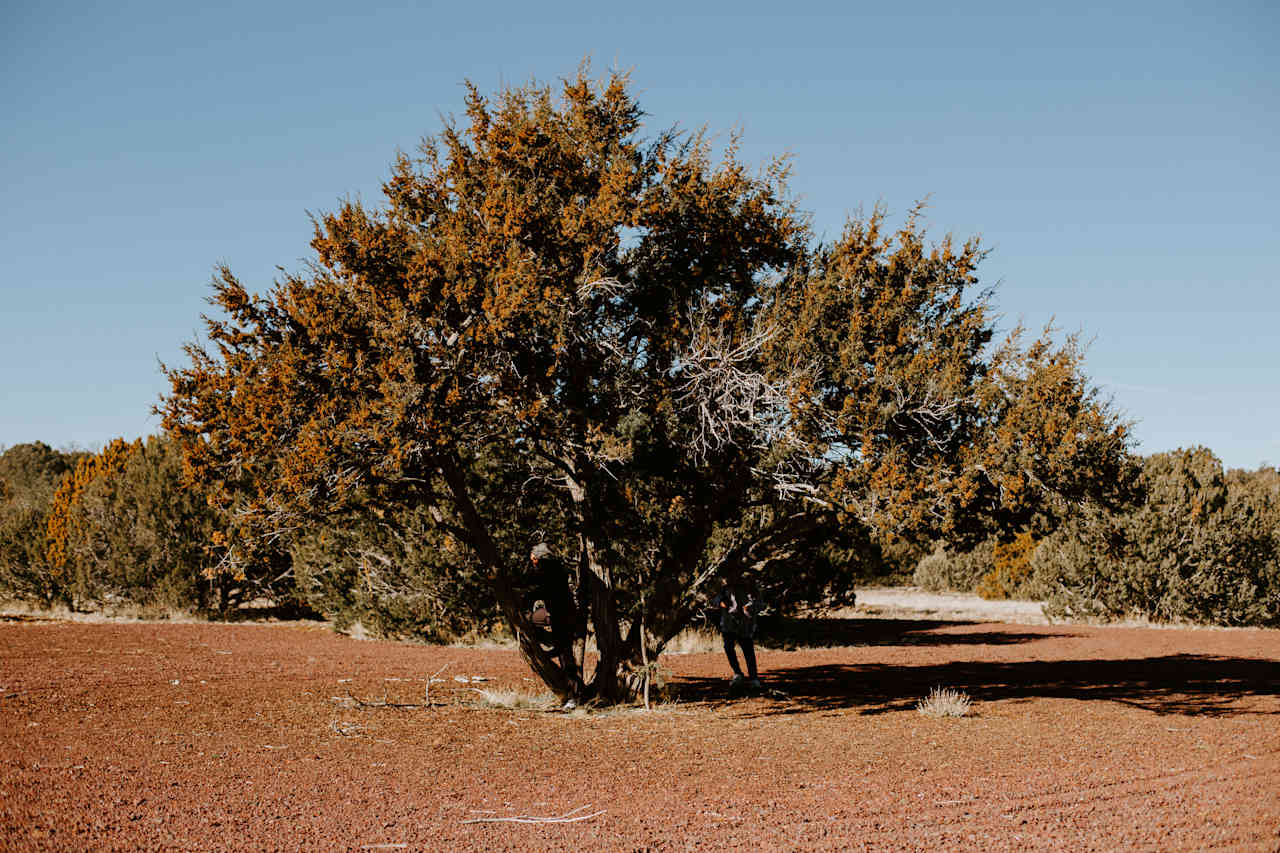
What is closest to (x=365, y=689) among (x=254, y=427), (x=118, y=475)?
(x=254, y=427)

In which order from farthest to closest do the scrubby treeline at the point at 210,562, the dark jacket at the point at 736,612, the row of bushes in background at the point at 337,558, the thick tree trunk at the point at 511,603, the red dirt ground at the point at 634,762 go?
the row of bushes in background at the point at 337,558 → the scrubby treeline at the point at 210,562 → the dark jacket at the point at 736,612 → the thick tree trunk at the point at 511,603 → the red dirt ground at the point at 634,762

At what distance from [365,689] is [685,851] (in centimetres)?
894

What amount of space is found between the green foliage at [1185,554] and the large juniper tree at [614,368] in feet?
48.8

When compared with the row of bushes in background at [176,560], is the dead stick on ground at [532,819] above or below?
below

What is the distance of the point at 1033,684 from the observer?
15141 mm

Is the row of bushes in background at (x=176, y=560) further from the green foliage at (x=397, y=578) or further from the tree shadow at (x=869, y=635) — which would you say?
the tree shadow at (x=869, y=635)

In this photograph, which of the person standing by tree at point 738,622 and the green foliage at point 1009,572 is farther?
the green foliage at point 1009,572

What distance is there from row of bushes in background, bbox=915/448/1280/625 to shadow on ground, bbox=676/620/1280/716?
20.7ft

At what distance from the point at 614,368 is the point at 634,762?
4.48 metres

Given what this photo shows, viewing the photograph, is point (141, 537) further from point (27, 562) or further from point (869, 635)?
point (869, 635)

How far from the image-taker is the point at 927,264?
1132 centimetres

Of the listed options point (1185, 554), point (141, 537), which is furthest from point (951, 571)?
point (141, 537)

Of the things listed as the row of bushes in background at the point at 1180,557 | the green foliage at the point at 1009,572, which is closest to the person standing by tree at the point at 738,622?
the row of bushes in background at the point at 1180,557

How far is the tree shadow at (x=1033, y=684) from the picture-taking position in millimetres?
12790
